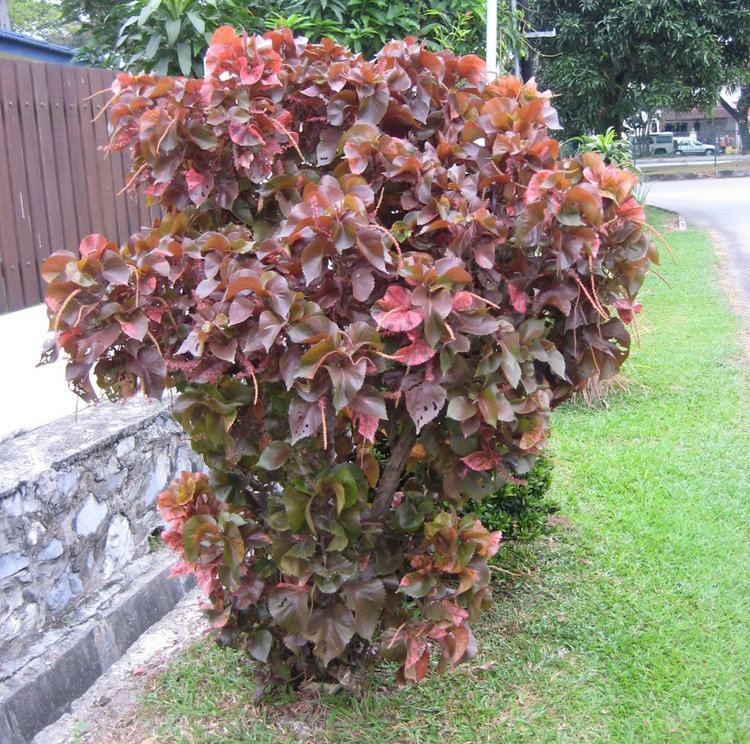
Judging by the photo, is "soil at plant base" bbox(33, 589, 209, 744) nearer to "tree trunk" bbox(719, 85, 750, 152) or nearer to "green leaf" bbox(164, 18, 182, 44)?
"green leaf" bbox(164, 18, 182, 44)

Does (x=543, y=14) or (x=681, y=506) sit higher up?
(x=543, y=14)

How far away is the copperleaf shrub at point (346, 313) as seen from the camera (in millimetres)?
Result: 2064

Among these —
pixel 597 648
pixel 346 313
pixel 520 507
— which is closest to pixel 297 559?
pixel 346 313

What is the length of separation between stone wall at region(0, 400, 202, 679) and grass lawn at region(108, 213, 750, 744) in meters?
0.46

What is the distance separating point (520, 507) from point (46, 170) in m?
3.94

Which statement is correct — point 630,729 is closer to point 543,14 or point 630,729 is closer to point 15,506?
A: point 15,506

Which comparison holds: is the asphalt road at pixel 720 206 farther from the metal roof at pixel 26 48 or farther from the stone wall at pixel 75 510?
the metal roof at pixel 26 48

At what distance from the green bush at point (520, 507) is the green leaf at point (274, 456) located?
1.44 meters

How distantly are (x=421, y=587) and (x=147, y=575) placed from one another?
147 centimetres

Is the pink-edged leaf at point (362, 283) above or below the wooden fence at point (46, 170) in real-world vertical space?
below

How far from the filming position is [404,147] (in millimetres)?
2338

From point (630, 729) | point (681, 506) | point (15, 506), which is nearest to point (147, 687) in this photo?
point (15, 506)

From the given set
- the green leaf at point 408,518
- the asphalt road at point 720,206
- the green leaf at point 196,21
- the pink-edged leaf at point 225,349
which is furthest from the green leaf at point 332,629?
the asphalt road at point 720,206

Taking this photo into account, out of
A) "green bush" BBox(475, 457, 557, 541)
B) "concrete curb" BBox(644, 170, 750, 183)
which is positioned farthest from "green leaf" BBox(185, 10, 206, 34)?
"concrete curb" BBox(644, 170, 750, 183)
